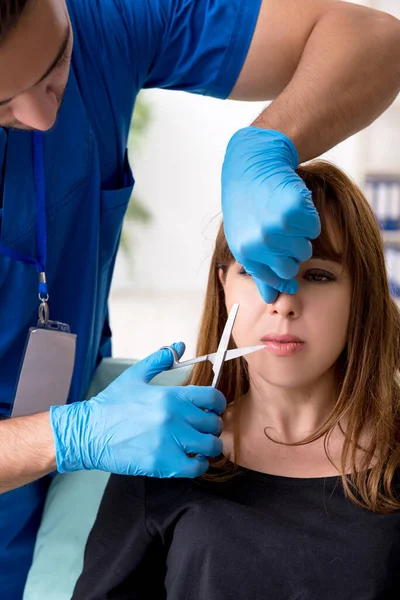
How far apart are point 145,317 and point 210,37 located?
10.8 feet

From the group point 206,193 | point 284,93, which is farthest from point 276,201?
point 206,193

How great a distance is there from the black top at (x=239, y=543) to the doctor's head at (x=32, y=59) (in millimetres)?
697

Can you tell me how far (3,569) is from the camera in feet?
5.23

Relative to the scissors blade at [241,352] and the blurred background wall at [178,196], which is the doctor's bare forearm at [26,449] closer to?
the scissors blade at [241,352]

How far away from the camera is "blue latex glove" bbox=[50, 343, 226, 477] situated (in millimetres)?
1218

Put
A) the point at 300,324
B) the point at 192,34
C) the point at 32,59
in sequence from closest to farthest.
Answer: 1. the point at 32,59
2. the point at 300,324
3. the point at 192,34

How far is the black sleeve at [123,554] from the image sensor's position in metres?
1.38

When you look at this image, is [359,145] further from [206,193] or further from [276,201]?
[276,201]

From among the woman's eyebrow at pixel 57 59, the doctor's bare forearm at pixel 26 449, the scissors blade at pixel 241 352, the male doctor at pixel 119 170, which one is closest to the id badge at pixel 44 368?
the male doctor at pixel 119 170

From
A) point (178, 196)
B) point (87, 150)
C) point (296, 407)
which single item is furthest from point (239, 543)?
point (178, 196)

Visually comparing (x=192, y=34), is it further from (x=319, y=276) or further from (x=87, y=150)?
(x=319, y=276)

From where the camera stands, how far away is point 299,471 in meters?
1.40

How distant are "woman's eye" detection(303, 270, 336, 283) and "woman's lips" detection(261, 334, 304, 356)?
111 millimetres

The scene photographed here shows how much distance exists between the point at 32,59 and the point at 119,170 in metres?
0.59
